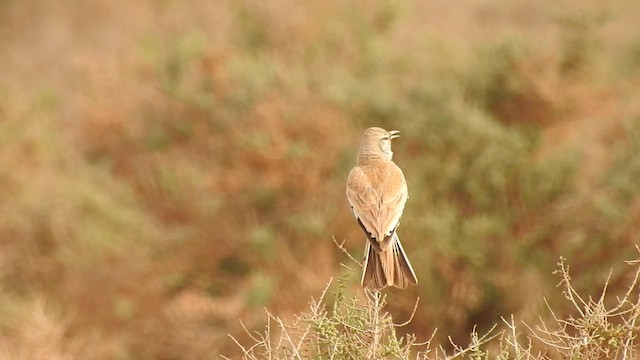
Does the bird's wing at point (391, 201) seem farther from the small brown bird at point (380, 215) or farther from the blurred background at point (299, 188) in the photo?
the blurred background at point (299, 188)

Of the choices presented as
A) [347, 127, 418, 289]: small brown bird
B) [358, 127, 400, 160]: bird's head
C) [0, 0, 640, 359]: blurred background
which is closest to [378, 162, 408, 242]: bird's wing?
[347, 127, 418, 289]: small brown bird

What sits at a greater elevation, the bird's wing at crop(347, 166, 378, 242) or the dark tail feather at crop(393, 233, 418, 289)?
the bird's wing at crop(347, 166, 378, 242)

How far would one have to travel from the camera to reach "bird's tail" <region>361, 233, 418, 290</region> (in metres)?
4.38

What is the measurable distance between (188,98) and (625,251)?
17.0 feet

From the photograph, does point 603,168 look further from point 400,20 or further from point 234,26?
point 234,26

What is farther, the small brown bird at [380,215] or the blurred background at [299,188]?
the blurred background at [299,188]

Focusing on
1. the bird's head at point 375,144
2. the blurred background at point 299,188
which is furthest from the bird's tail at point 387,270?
the blurred background at point 299,188

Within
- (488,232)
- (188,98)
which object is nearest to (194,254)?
(188,98)

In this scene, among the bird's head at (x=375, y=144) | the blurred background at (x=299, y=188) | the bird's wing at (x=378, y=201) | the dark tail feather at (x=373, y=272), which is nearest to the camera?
the dark tail feather at (x=373, y=272)

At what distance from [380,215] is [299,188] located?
811 cm

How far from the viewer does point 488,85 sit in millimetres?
12766

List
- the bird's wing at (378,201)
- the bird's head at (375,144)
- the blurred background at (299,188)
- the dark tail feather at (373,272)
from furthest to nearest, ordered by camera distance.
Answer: the blurred background at (299,188) < the bird's head at (375,144) < the bird's wing at (378,201) < the dark tail feather at (373,272)

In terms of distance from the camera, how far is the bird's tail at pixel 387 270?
172 inches

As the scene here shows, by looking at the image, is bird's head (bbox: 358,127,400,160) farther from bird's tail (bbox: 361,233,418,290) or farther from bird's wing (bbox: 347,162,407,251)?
bird's tail (bbox: 361,233,418,290)
